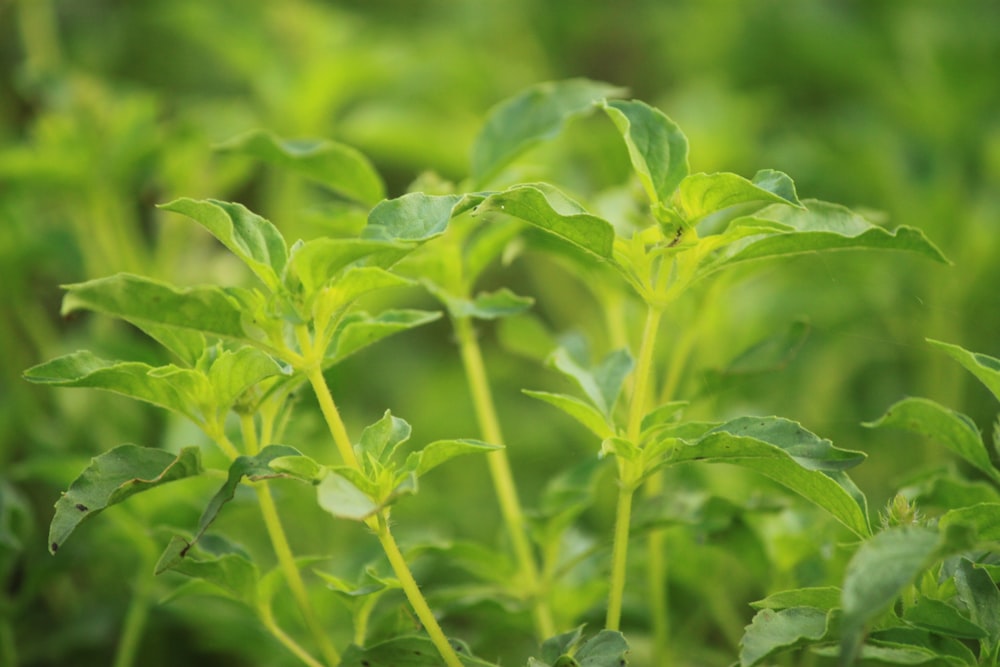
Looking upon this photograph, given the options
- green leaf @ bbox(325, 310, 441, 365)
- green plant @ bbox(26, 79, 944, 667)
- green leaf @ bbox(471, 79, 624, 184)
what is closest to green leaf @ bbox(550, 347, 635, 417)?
green plant @ bbox(26, 79, 944, 667)

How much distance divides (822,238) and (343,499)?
35 cm

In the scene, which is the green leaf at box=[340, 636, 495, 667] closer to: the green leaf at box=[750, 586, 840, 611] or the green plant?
the green plant

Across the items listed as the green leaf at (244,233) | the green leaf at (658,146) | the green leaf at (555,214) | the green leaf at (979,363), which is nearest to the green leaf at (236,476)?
the green leaf at (244,233)

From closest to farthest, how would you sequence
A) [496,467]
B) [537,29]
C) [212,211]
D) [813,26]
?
[212,211] < [496,467] < [813,26] < [537,29]

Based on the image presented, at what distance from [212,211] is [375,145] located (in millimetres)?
1063

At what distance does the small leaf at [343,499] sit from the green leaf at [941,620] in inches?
13.8

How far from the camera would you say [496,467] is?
35.6 inches

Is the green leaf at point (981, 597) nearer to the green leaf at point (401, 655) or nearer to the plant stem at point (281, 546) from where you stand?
the green leaf at point (401, 655)

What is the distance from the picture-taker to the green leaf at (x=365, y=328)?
27.2 inches

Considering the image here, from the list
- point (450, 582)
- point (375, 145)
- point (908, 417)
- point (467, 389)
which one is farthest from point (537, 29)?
point (908, 417)

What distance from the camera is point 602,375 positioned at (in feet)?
2.58

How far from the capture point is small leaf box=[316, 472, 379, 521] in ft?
1.86

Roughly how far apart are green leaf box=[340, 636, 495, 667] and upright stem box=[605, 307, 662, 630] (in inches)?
4.0

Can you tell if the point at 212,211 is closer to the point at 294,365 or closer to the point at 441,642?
the point at 294,365
